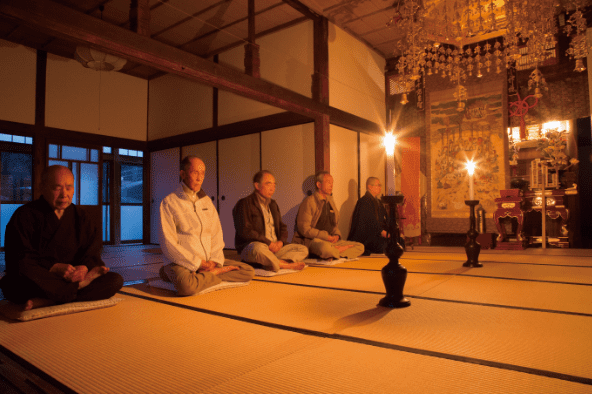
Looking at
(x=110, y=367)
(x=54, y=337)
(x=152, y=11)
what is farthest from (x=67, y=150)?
(x=110, y=367)

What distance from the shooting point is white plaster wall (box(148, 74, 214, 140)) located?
6.92 m

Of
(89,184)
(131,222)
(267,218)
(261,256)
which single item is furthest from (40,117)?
(261,256)

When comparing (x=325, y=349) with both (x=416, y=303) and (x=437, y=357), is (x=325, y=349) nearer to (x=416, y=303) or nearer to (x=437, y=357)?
(x=437, y=357)

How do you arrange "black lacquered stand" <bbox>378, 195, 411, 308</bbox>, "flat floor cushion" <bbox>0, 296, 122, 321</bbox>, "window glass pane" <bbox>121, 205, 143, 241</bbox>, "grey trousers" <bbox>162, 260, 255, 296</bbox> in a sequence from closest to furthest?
"flat floor cushion" <bbox>0, 296, 122, 321</bbox>
"black lacquered stand" <bbox>378, 195, 411, 308</bbox>
"grey trousers" <bbox>162, 260, 255, 296</bbox>
"window glass pane" <bbox>121, 205, 143, 241</bbox>

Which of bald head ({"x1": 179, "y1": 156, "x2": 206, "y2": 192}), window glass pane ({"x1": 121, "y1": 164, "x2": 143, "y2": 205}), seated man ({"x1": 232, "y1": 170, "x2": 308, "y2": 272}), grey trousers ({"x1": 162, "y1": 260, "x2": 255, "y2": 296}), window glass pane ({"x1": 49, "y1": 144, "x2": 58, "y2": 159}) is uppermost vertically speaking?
window glass pane ({"x1": 49, "y1": 144, "x2": 58, "y2": 159})

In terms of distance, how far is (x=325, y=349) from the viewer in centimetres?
140

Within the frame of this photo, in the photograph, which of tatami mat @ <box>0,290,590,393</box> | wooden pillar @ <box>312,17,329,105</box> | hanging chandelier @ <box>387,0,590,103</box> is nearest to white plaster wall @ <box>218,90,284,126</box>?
wooden pillar @ <box>312,17,329,105</box>

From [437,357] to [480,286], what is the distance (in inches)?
57.8

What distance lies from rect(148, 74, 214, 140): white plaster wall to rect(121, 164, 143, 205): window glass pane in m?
0.98

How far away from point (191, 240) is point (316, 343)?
4.54ft

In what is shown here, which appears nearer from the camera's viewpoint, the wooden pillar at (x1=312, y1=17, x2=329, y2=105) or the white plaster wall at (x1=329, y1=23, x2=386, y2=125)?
the wooden pillar at (x1=312, y1=17, x2=329, y2=105)

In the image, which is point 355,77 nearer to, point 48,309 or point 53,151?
point 53,151

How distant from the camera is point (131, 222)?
8.07m

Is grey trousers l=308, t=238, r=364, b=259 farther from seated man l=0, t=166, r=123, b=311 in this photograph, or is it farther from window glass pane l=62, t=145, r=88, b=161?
window glass pane l=62, t=145, r=88, b=161
